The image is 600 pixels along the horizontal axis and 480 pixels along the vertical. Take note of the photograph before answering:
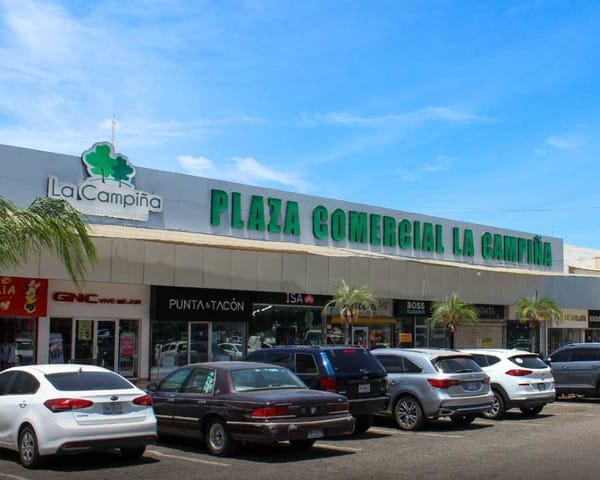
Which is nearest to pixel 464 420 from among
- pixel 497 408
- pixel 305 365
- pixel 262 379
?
pixel 497 408

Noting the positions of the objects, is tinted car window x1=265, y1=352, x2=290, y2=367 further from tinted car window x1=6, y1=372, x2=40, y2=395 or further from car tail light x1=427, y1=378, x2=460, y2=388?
tinted car window x1=6, y1=372, x2=40, y2=395

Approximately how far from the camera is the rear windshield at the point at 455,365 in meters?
15.4

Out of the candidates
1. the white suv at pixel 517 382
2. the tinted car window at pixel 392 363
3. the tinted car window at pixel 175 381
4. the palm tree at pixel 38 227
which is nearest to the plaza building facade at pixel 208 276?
the palm tree at pixel 38 227

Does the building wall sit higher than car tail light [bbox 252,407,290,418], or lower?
higher

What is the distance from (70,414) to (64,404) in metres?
0.16

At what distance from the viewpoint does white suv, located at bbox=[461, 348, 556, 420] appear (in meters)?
17.3

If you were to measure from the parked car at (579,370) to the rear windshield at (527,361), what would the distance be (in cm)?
455

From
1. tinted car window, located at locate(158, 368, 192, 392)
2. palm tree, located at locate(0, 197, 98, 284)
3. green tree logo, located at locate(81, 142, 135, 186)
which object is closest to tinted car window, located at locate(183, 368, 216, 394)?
tinted car window, located at locate(158, 368, 192, 392)

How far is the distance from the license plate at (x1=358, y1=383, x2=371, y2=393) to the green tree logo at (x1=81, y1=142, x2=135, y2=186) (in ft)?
43.3

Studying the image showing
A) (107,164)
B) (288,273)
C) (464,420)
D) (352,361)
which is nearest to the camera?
(352,361)

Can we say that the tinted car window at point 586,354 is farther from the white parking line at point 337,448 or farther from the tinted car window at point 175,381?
the tinted car window at point 175,381

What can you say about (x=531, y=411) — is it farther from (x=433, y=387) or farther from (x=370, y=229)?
(x=370, y=229)

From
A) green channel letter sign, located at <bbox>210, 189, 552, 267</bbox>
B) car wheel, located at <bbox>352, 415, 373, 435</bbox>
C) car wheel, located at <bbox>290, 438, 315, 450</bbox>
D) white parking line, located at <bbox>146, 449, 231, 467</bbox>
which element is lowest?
white parking line, located at <bbox>146, 449, 231, 467</bbox>

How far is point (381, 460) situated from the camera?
460 inches
